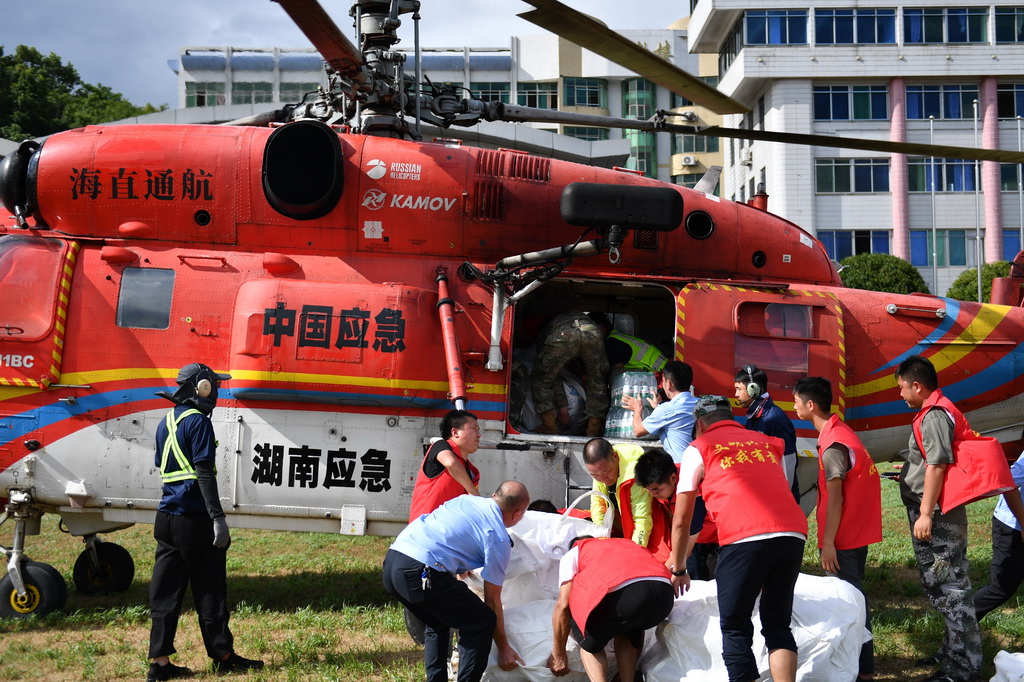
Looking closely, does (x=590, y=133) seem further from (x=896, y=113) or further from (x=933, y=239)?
(x=933, y=239)

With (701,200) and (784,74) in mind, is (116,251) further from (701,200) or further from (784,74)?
(784,74)

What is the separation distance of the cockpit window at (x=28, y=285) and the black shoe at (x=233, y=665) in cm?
322

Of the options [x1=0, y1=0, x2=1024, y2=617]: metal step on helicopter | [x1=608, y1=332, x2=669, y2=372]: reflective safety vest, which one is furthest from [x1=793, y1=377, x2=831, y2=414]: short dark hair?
[x1=608, y1=332, x2=669, y2=372]: reflective safety vest

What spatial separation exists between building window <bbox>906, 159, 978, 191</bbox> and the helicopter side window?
39577mm

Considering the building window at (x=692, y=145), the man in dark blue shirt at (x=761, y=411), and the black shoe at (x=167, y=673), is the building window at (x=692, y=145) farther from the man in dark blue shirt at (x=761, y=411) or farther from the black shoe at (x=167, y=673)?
the black shoe at (x=167, y=673)

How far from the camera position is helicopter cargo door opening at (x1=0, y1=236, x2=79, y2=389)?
Result: 7.47 meters

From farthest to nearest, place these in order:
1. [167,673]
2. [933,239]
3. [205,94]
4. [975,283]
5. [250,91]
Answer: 1. [205,94]
2. [250,91]
3. [933,239]
4. [975,283]
5. [167,673]

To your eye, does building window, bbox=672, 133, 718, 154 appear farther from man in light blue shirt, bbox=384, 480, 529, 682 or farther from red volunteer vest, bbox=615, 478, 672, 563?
man in light blue shirt, bbox=384, 480, 529, 682

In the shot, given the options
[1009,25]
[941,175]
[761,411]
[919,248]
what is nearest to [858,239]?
[919,248]

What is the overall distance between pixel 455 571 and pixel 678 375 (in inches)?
89.9

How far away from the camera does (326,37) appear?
253 inches

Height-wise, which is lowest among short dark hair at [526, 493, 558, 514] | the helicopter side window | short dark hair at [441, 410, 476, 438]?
short dark hair at [526, 493, 558, 514]

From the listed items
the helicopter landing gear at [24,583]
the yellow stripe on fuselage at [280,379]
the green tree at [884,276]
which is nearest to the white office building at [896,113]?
the green tree at [884,276]

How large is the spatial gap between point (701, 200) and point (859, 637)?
170 inches
